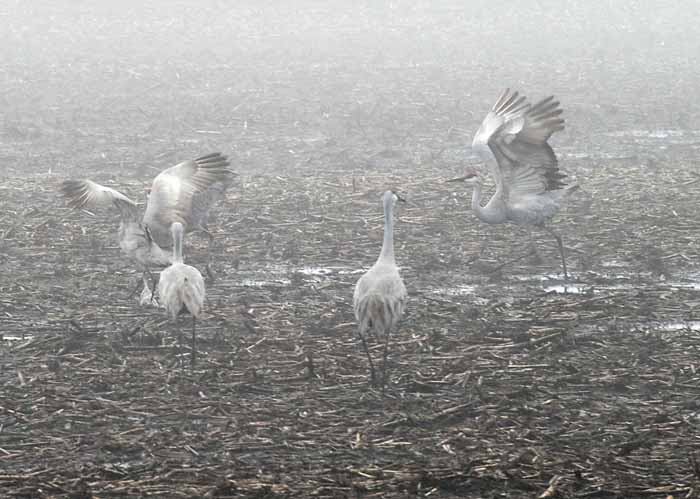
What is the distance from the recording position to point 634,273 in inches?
383

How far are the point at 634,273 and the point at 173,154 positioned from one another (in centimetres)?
725

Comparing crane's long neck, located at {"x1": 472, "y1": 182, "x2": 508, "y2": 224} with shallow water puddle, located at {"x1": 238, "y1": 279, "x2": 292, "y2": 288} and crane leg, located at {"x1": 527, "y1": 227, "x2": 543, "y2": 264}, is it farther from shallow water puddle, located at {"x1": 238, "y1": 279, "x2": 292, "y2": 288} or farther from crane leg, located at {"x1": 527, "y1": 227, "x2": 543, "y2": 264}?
shallow water puddle, located at {"x1": 238, "y1": 279, "x2": 292, "y2": 288}

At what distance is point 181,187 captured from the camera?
988cm

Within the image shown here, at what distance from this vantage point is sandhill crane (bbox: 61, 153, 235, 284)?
30.7 feet

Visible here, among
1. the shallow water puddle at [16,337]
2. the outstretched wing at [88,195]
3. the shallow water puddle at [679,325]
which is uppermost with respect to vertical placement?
the outstretched wing at [88,195]

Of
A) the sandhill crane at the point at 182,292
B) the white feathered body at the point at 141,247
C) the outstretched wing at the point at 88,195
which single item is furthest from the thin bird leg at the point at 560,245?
the outstretched wing at the point at 88,195

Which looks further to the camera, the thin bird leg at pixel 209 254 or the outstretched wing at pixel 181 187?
the thin bird leg at pixel 209 254

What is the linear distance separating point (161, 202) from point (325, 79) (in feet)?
40.7

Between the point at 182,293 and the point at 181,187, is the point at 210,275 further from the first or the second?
the point at 182,293

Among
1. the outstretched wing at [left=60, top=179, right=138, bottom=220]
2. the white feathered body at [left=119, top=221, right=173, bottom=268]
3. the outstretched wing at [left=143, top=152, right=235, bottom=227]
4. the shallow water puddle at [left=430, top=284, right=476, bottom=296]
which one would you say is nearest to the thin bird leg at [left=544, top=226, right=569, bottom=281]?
the shallow water puddle at [left=430, top=284, right=476, bottom=296]

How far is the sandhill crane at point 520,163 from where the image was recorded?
10250 millimetres

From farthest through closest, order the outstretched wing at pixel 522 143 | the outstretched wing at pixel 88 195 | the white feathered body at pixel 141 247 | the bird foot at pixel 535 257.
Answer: the bird foot at pixel 535 257 < the outstretched wing at pixel 522 143 < the outstretched wing at pixel 88 195 < the white feathered body at pixel 141 247

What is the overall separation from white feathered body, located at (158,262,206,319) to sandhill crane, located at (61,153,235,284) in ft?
4.53

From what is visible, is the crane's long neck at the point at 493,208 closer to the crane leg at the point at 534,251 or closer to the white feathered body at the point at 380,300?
the crane leg at the point at 534,251
